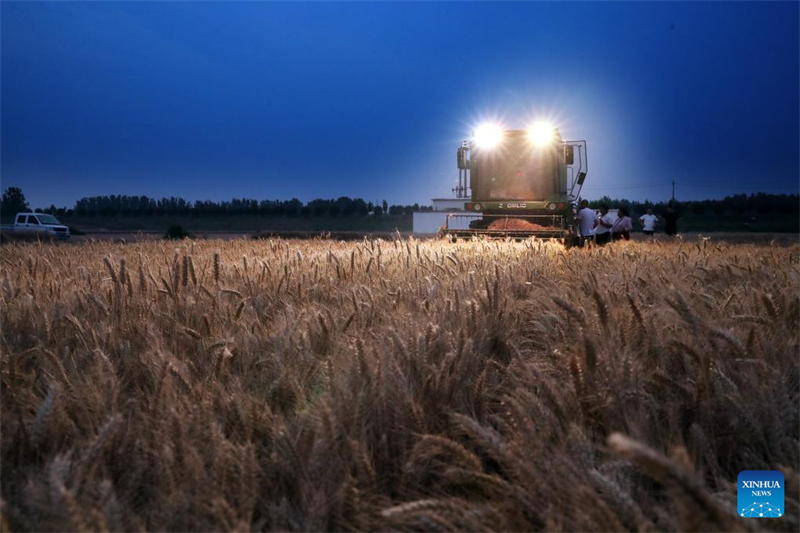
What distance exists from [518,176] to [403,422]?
14404mm

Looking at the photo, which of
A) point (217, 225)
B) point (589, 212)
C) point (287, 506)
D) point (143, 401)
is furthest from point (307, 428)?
point (217, 225)

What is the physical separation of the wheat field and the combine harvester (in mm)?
12102

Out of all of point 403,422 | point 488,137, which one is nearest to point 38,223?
point 488,137

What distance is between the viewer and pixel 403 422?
1.73m

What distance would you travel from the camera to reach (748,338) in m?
2.05

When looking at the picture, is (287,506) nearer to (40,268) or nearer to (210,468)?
(210,468)

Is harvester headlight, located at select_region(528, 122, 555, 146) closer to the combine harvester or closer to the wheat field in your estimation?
the combine harvester

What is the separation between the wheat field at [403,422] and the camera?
1.25 m

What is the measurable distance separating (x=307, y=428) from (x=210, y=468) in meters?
0.28

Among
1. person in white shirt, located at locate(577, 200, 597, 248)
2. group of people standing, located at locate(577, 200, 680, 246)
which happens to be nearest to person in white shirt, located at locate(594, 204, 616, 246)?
group of people standing, located at locate(577, 200, 680, 246)

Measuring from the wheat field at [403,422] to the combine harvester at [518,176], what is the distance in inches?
476

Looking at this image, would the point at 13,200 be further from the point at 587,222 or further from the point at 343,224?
the point at 587,222

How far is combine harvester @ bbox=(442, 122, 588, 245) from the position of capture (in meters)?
14.8

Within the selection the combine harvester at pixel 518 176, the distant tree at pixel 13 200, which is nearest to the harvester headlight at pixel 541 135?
the combine harvester at pixel 518 176
